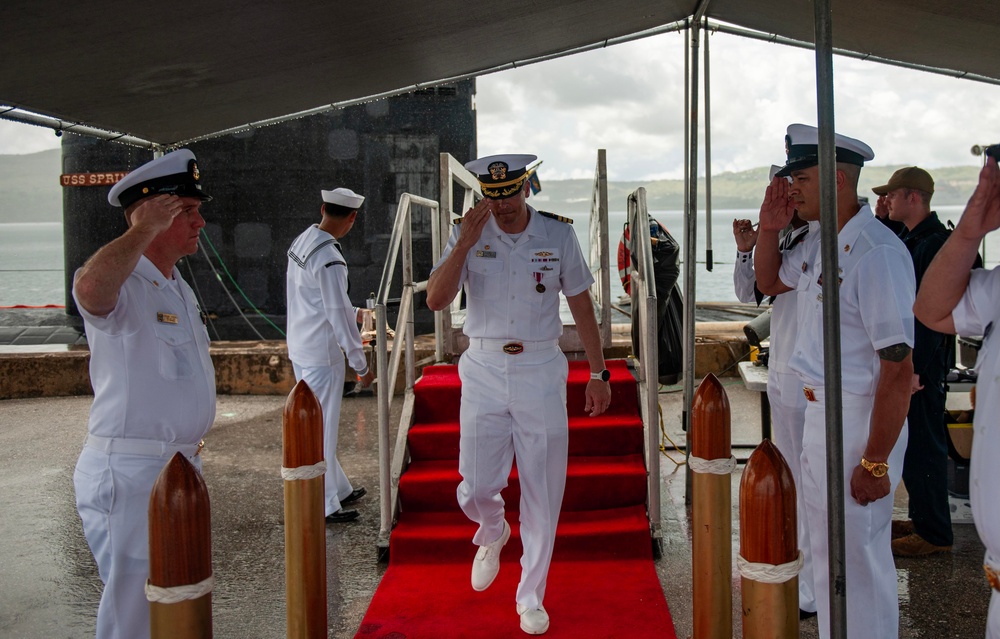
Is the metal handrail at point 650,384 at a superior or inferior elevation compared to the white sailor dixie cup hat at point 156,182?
inferior

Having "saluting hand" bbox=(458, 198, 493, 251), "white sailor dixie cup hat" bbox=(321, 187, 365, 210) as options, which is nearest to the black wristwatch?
"saluting hand" bbox=(458, 198, 493, 251)

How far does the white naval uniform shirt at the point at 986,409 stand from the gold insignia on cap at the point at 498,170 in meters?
1.96

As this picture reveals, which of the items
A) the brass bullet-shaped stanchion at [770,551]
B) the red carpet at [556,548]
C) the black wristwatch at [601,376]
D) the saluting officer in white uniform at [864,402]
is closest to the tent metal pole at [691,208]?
the red carpet at [556,548]

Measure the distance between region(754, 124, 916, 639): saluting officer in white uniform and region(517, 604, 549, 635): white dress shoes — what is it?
1154mm

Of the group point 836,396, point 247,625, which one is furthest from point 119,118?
point 836,396

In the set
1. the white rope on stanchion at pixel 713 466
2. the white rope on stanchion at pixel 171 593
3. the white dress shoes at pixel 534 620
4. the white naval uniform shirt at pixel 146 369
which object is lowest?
the white dress shoes at pixel 534 620

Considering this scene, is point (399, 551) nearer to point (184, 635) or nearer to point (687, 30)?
point (184, 635)

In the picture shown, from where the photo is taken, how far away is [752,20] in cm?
448

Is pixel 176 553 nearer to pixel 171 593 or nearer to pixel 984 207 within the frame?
pixel 171 593

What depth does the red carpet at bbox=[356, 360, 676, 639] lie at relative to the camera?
3521 millimetres

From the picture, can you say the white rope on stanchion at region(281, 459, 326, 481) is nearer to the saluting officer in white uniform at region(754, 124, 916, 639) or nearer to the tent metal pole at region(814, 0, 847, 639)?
the tent metal pole at region(814, 0, 847, 639)

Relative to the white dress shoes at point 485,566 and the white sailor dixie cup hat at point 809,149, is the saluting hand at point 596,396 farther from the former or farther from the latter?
the white sailor dixie cup hat at point 809,149

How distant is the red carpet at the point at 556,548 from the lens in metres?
3.52

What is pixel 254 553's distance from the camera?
14.4 ft
